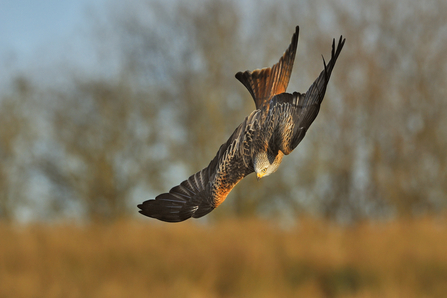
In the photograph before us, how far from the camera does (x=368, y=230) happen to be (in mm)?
11734

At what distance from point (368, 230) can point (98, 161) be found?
7.28 metres

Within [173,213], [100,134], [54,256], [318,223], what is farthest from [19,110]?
[173,213]

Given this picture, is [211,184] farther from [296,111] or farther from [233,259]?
[233,259]

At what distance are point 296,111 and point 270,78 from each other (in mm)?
122

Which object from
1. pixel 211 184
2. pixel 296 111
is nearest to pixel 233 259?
pixel 211 184

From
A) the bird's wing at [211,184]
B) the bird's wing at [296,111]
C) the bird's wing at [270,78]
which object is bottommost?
the bird's wing at [296,111]

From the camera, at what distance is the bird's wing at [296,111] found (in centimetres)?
46

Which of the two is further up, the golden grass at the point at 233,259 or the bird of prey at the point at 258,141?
the golden grass at the point at 233,259

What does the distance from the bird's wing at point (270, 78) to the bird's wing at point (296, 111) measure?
24 millimetres

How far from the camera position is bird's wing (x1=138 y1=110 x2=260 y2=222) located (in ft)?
1.77

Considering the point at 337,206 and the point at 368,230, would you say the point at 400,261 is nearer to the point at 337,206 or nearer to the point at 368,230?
the point at 368,230

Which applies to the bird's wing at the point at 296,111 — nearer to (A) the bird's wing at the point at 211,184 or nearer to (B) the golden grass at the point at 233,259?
(A) the bird's wing at the point at 211,184

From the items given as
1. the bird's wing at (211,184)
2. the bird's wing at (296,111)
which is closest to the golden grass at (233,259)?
the bird's wing at (211,184)

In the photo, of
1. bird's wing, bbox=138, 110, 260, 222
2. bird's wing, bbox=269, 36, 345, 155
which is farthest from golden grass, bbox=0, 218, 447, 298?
bird's wing, bbox=269, 36, 345, 155
